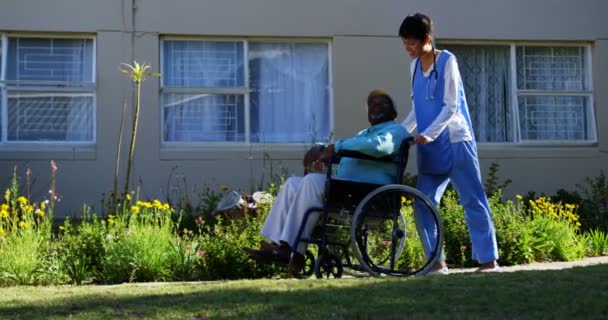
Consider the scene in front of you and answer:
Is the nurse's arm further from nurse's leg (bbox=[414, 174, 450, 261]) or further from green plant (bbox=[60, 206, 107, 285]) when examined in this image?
green plant (bbox=[60, 206, 107, 285])

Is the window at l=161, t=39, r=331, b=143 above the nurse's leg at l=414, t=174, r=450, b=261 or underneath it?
above

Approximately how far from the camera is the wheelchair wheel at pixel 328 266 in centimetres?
637

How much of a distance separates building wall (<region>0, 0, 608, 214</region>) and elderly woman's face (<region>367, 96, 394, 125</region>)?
4.51 meters

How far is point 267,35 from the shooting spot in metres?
11.3

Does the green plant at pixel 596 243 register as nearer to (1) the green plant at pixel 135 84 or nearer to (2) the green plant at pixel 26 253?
(1) the green plant at pixel 135 84

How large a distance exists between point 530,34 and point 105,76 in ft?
17.5

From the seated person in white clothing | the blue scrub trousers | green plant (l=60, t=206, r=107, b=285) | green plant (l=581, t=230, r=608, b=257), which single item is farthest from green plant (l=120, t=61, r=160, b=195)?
green plant (l=581, t=230, r=608, b=257)

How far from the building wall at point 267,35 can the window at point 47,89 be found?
21 cm

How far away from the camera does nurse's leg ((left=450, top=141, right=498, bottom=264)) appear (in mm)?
6527

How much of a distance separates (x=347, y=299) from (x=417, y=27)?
222 centimetres

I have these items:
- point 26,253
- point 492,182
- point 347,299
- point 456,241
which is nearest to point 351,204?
point 347,299

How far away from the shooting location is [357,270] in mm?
6484

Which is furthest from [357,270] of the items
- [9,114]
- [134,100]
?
[9,114]

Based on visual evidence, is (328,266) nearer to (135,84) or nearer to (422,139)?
(422,139)
